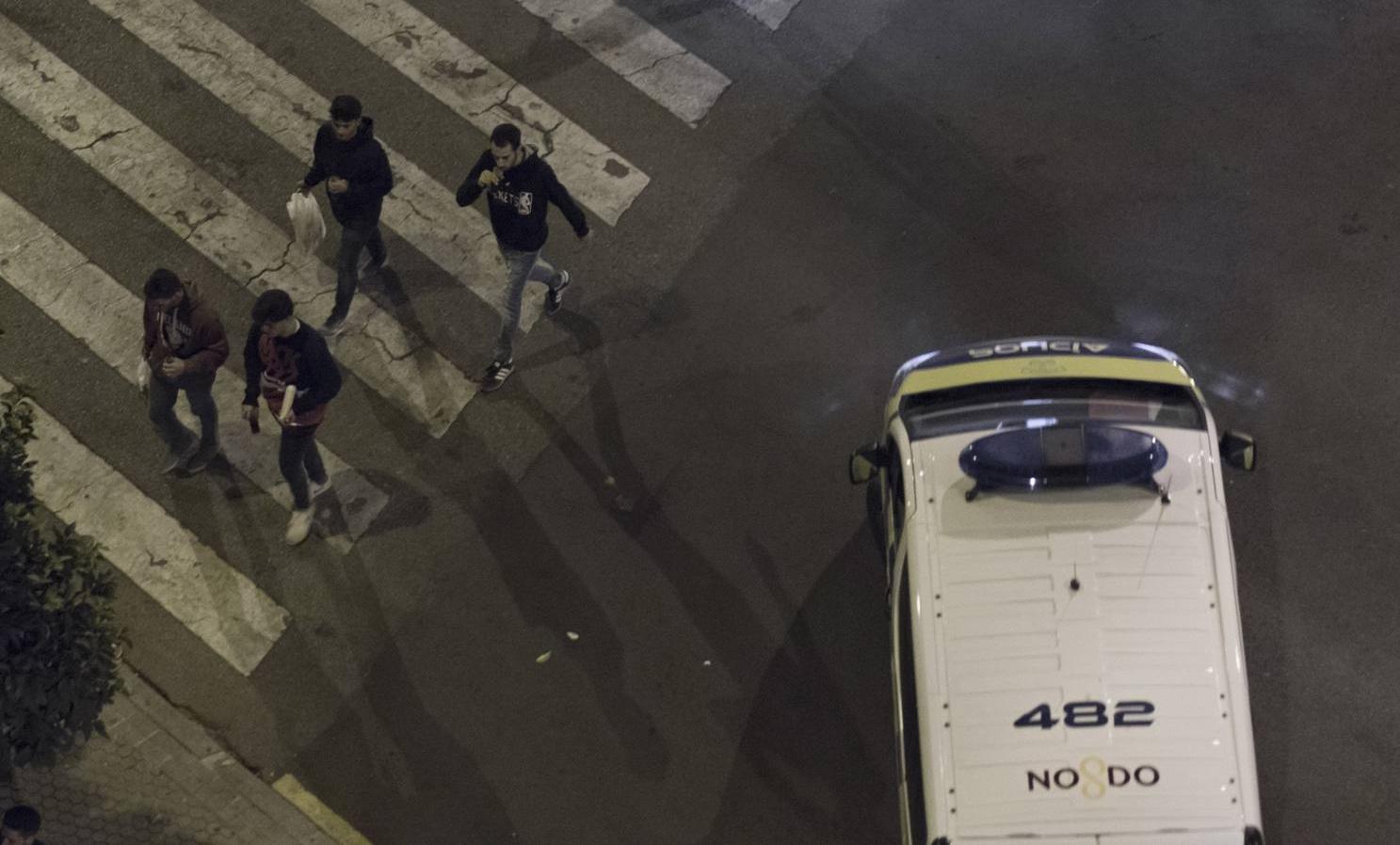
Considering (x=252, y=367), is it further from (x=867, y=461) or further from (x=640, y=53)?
(x=640, y=53)

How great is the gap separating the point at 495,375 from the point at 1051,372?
4.09 meters

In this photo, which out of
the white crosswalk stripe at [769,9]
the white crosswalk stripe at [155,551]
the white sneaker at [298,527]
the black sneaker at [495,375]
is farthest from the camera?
the white crosswalk stripe at [769,9]

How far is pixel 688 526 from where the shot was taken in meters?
10.4

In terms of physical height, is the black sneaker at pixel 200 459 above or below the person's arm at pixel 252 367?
below

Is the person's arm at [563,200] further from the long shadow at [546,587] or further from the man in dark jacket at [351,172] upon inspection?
the long shadow at [546,587]

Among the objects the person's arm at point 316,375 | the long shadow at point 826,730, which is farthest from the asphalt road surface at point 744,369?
the person's arm at point 316,375

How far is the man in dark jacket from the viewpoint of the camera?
9820mm

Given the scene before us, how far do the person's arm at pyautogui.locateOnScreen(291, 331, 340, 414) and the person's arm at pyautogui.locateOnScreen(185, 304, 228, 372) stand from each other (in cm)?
65

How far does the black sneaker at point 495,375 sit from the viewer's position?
10.9 metres

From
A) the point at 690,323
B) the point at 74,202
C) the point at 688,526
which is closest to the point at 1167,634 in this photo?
the point at 688,526

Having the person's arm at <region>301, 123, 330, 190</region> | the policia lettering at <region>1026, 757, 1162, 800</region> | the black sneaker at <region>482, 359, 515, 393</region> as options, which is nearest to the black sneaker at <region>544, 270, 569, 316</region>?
the black sneaker at <region>482, 359, 515, 393</region>

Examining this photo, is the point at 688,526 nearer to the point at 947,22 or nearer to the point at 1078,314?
the point at 1078,314

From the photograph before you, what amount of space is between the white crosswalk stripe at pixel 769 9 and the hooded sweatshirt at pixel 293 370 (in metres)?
5.32

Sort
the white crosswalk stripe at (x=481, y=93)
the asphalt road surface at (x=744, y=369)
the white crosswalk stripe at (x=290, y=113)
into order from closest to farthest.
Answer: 1. the asphalt road surface at (x=744, y=369)
2. the white crosswalk stripe at (x=290, y=113)
3. the white crosswalk stripe at (x=481, y=93)
